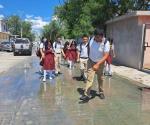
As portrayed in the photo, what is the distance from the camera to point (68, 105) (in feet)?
32.0

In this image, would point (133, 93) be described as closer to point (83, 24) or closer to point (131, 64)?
point (131, 64)

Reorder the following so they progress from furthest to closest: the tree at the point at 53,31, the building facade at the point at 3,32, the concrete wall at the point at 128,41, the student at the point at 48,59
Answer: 1. the building facade at the point at 3,32
2. the concrete wall at the point at 128,41
3. the tree at the point at 53,31
4. the student at the point at 48,59

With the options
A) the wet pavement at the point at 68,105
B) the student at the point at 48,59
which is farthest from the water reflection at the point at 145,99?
the student at the point at 48,59

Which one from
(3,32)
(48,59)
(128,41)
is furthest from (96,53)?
(3,32)

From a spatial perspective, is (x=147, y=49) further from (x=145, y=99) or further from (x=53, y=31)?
(x=53, y=31)

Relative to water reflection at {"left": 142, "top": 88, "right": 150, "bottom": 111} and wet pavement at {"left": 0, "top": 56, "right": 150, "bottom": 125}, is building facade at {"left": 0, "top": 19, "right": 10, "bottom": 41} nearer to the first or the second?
wet pavement at {"left": 0, "top": 56, "right": 150, "bottom": 125}

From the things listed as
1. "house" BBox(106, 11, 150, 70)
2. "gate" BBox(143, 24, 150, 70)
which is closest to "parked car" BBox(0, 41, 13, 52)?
"house" BBox(106, 11, 150, 70)

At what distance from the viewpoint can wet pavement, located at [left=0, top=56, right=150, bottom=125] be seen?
8031 mm

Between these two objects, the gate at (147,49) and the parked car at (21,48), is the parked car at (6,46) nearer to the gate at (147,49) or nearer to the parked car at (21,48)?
the parked car at (21,48)

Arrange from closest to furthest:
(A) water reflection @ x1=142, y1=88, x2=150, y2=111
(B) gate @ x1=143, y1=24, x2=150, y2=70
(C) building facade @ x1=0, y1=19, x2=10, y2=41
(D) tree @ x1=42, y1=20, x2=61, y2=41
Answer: (A) water reflection @ x1=142, y1=88, x2=150, y2=111, (D) tree @ x1=42, y1=20, x2=61, y2=41, (B) gate @ x1=143, y1=24, x2=150, y2=70, (C) building facade @ x1=0, y1=19, x2=10, y2=41

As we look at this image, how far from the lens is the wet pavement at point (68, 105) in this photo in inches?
316

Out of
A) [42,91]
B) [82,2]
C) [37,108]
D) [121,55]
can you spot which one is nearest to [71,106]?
[37,108]

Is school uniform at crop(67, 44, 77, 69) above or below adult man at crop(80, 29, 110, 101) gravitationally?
below

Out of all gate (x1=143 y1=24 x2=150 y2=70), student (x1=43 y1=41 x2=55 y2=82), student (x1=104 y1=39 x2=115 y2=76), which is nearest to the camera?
student (x1=43 y1=41 x2=55 y2=82)
